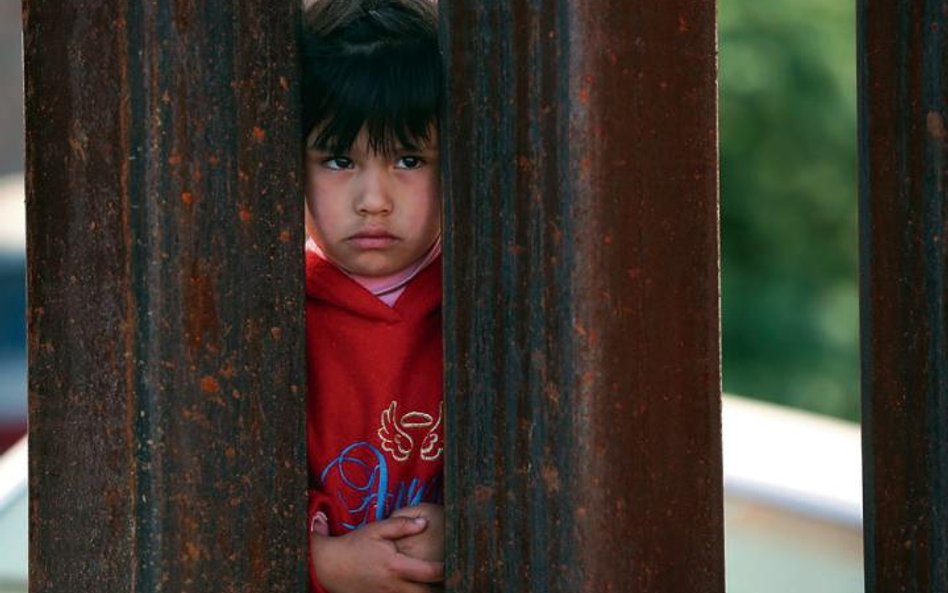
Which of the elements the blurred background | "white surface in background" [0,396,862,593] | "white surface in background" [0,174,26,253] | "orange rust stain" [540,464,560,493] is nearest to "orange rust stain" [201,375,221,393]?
"orange rust stain" [540,464,560,493]

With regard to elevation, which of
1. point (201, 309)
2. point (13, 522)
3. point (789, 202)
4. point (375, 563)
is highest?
point (789, 202)

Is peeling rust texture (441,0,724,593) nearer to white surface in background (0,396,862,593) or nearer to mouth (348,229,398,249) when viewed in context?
mouth (348,229,398,249)

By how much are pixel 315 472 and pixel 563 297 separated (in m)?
0.58

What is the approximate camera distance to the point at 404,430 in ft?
5.43

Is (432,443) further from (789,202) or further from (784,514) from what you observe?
(789,202)

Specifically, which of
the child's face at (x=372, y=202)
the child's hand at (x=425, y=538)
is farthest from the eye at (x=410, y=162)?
the child's hand at (x=425, y=538)

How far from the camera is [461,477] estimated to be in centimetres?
119

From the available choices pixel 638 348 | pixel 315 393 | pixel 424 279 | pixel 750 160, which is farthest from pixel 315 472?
pixel 750 160

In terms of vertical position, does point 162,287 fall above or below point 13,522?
above

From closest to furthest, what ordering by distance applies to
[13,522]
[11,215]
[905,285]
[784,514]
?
[905,285]
[784,514]
[13,522]
[11,215]

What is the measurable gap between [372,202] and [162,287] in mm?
480

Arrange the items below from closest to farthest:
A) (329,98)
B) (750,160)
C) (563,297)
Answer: (563,297), (329,98), (750,160)

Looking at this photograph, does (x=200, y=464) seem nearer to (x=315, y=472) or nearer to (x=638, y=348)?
(x=638, y=348)

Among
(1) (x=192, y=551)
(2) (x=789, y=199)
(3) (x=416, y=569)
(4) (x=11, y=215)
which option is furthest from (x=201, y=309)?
(2) (x=789, y=199)
